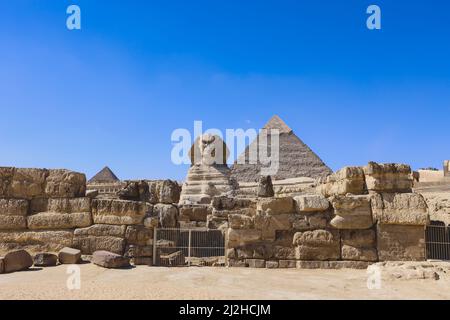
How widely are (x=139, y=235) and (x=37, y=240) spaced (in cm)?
188

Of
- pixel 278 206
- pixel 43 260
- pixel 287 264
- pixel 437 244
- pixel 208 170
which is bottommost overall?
pixel 287 264

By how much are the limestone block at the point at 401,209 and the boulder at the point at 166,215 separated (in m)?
5.43

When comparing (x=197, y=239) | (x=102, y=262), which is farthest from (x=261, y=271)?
(x=197, y=239)

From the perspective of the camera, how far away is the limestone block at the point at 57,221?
7.43 metres

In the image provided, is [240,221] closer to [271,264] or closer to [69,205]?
[271,264]

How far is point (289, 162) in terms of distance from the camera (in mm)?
49844

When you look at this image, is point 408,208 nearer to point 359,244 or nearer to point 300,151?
point 359,244

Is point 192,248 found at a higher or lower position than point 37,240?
lower

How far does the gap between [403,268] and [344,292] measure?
1.66 metres

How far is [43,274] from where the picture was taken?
5.93 m

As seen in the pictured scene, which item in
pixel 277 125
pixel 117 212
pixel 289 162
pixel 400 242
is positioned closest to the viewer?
pixel 400 242

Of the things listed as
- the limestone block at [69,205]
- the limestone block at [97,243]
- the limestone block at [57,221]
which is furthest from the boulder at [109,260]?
the limestone block at [69,205]

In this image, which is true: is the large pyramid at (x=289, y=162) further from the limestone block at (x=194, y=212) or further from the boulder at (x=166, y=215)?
the boulder at (x=166, y=215)

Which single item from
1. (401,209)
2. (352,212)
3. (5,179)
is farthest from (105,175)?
(401,209)
